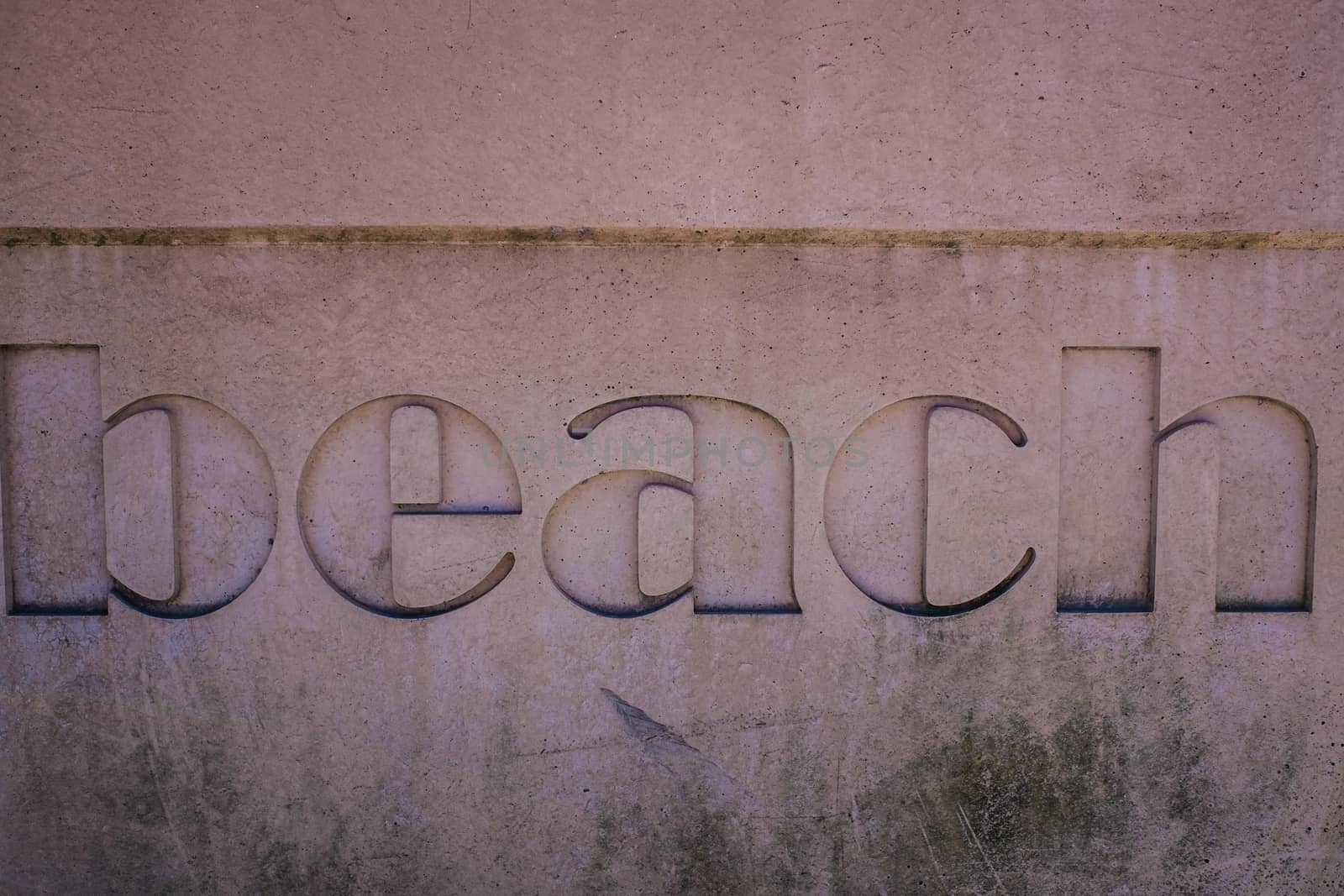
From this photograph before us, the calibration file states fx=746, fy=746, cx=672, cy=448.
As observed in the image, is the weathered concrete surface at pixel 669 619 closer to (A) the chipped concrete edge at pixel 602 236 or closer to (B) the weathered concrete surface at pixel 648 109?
(A) the chipped concrete edge at pixel 602 236

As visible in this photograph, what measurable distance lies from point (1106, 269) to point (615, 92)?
1.49 metres

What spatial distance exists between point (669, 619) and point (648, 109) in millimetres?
1448

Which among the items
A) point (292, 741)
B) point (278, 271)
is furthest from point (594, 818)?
point (278, 271)

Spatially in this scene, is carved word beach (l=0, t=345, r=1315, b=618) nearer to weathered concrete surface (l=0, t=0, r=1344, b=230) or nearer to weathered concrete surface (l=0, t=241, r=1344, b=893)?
weathered concrete surface (l=0, t=241, r=1344, b=893)

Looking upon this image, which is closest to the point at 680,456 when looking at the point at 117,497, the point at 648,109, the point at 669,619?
the point at 669,619

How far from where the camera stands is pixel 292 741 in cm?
217

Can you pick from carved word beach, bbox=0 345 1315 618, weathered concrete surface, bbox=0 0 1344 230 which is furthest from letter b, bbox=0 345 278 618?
weathered concrete surface, bbox=0 0 1344 230

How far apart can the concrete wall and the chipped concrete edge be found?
0.05 ft

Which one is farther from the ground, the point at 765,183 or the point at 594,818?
the point at 765,183

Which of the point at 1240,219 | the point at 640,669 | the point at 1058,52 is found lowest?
the point at 640,669

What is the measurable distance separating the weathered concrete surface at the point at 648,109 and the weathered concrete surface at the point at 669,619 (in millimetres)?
162

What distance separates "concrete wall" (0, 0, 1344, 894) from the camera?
2.08 meters

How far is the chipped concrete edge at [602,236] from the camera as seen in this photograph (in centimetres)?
211

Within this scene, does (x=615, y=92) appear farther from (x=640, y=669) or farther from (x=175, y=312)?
(x=640, y=669)
